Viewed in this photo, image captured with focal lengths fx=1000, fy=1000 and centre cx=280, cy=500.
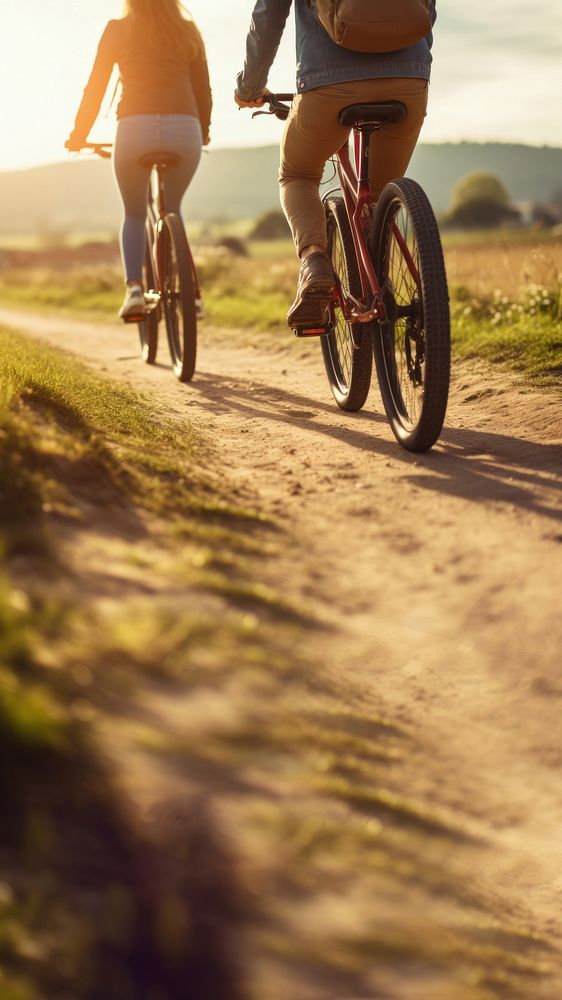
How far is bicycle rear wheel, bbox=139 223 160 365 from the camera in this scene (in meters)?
6.79

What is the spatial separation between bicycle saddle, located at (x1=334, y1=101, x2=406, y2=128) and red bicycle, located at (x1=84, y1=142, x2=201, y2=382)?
2073 mm

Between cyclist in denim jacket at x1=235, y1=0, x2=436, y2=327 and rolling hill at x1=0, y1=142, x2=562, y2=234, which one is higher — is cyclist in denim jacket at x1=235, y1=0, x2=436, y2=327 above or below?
below

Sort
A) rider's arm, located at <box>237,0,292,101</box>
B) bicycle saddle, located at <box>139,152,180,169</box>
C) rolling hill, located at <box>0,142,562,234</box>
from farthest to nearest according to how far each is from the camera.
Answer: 1. rolling hill, located at <box>0,142,562,234</box>
2. bicycle saddle, located at <box>139,152,180,169</box>
3. rider's arm, located at <box>237,0,292,101</box>

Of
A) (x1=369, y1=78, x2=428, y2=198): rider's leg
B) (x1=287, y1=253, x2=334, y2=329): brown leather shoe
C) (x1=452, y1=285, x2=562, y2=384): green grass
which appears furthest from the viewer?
(x1=452, y1=285, x2=562, y2=384): green grass

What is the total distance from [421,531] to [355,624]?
0.75m

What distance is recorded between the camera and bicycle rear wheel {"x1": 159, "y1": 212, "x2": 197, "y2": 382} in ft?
19.9

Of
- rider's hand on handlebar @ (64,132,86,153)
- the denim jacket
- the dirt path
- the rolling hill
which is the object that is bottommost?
the dirt path

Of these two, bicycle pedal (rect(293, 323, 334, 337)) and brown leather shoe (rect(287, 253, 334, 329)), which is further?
bicycle pedal (rect(293, 323, 334, 337))

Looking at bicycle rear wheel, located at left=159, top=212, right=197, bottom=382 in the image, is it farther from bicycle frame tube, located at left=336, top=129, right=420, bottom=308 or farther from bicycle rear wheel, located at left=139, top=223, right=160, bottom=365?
bicycle frame tube, located at left=336, top=129, right=420, bottom=308

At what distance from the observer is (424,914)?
164cm

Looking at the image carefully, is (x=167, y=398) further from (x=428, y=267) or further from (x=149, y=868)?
(x=149, y=868)

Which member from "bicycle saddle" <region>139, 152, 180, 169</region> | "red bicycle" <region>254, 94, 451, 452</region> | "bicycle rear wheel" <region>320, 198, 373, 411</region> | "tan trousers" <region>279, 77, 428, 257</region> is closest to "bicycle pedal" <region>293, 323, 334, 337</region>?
"red bicycle" <region>254, 94, 451, 452</region>

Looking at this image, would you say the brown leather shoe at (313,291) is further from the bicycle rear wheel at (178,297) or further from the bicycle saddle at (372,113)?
A: the bicycle rear wheel at (178,297)

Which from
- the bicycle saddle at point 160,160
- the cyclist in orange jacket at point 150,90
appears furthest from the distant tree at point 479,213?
the bicycle saddle at point 160,160
